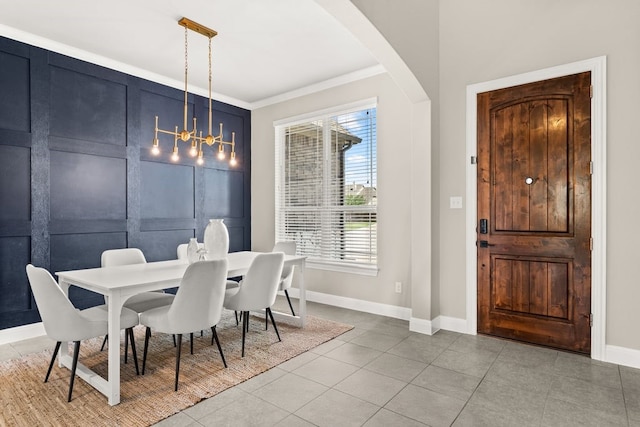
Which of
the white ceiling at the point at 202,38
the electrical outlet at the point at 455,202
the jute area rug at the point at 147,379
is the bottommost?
the jute area rug at the point at 147,379

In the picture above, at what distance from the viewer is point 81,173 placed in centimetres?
384

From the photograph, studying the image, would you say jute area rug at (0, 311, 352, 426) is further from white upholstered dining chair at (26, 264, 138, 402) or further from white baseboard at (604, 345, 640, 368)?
white baseboard at (604, 345, 640, 368)

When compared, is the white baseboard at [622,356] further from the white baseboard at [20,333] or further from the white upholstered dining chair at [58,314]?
the white baseboard at [20,333]

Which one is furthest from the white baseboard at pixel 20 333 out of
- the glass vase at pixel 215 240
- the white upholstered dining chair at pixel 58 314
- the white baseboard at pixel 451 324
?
the white baseboard at pixel 451 324

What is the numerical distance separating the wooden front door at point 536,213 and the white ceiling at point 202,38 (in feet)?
5.64

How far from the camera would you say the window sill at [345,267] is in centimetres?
430

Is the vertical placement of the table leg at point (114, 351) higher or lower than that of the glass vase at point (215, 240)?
lower

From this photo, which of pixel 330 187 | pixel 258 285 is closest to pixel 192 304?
pixel 258 285

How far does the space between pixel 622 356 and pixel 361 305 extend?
245cm

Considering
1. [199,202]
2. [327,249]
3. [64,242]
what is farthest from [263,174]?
[64,242]

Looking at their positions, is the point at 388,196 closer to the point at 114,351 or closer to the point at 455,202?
the point at 455,202

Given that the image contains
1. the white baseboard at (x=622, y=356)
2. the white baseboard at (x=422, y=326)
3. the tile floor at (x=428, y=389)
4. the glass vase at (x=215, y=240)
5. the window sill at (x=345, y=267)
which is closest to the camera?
the tile floor at (x=428, y=389)

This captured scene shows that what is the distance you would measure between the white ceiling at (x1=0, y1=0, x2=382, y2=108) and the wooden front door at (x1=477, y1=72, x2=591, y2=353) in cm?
172

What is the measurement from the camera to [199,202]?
16.4 feet
